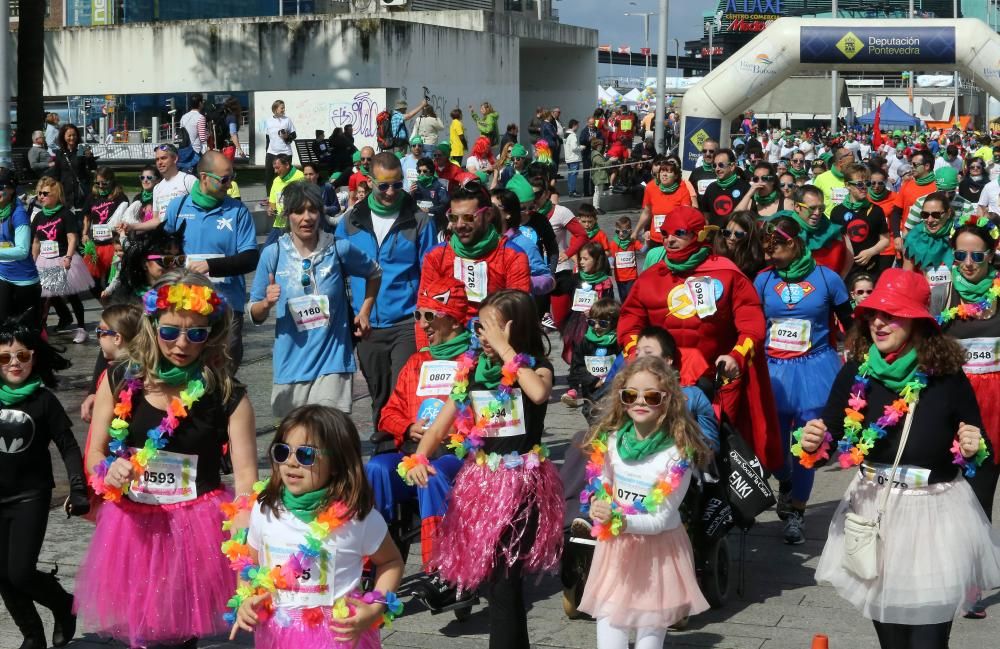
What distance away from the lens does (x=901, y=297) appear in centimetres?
510

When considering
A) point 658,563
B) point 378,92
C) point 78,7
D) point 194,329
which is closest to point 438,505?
point 658,563

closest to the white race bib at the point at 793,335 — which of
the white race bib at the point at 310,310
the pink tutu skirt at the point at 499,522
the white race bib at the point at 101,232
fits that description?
the white race bib at the point at 310,310

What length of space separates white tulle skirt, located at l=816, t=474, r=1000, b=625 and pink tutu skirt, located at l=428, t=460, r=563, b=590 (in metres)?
1.24

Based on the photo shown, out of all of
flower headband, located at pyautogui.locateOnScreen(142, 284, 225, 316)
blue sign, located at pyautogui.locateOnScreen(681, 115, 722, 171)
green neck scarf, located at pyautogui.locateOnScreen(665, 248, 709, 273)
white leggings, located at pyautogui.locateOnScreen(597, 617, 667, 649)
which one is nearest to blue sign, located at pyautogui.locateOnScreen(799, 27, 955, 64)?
blue sign, located at pyautogui.locateOnScreen(681, 115, 722, 171)

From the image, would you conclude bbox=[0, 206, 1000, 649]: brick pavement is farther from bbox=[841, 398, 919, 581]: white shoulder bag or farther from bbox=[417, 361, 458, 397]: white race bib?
bbox=[841, 398, 919, 581]: white shoulder bag

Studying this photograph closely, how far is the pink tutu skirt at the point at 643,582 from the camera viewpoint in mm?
5289

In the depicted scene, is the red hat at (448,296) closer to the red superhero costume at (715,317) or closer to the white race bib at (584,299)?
the red superhero costume at (715,317)

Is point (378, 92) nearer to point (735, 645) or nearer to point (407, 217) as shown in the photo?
point (407, 217)

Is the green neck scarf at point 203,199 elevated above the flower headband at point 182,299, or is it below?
above

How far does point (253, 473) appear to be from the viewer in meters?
4.92

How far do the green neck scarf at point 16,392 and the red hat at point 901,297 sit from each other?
3191mm

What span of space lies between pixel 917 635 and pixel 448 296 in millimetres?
3338

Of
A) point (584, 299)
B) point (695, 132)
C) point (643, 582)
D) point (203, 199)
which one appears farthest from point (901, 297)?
point (695, 132)

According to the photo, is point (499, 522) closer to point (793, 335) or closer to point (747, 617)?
point (747, 617)
